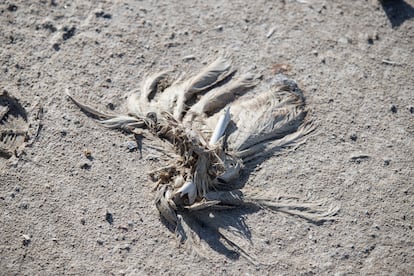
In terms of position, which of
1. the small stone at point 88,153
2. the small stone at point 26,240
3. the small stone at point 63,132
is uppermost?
the small stone at point 63,132

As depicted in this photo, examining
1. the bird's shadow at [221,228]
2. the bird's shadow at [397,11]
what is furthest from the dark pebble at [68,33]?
the bird's shadow at [397,11]

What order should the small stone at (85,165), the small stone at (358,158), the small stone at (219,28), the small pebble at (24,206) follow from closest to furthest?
the small pebble at (24,206) → the small stone at (85,165) → the small stone at (358,158) → the small stone at (219,28)

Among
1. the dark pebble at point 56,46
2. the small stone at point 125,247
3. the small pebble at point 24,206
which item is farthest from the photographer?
the dark pebble at point 56,46

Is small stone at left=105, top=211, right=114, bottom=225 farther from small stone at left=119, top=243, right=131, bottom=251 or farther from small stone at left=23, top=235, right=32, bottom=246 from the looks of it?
small stone at left=23, top=235, right=32, bottom=246

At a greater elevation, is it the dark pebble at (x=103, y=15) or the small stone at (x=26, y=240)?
the dark pebble at (x=103, y=15)

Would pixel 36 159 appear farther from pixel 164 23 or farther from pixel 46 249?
pixel 164 23

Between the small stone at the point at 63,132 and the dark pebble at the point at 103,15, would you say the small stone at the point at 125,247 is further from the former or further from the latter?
the dark pebble at the point at 103,15

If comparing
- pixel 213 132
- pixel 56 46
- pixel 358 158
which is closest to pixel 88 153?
pixel 213 132
